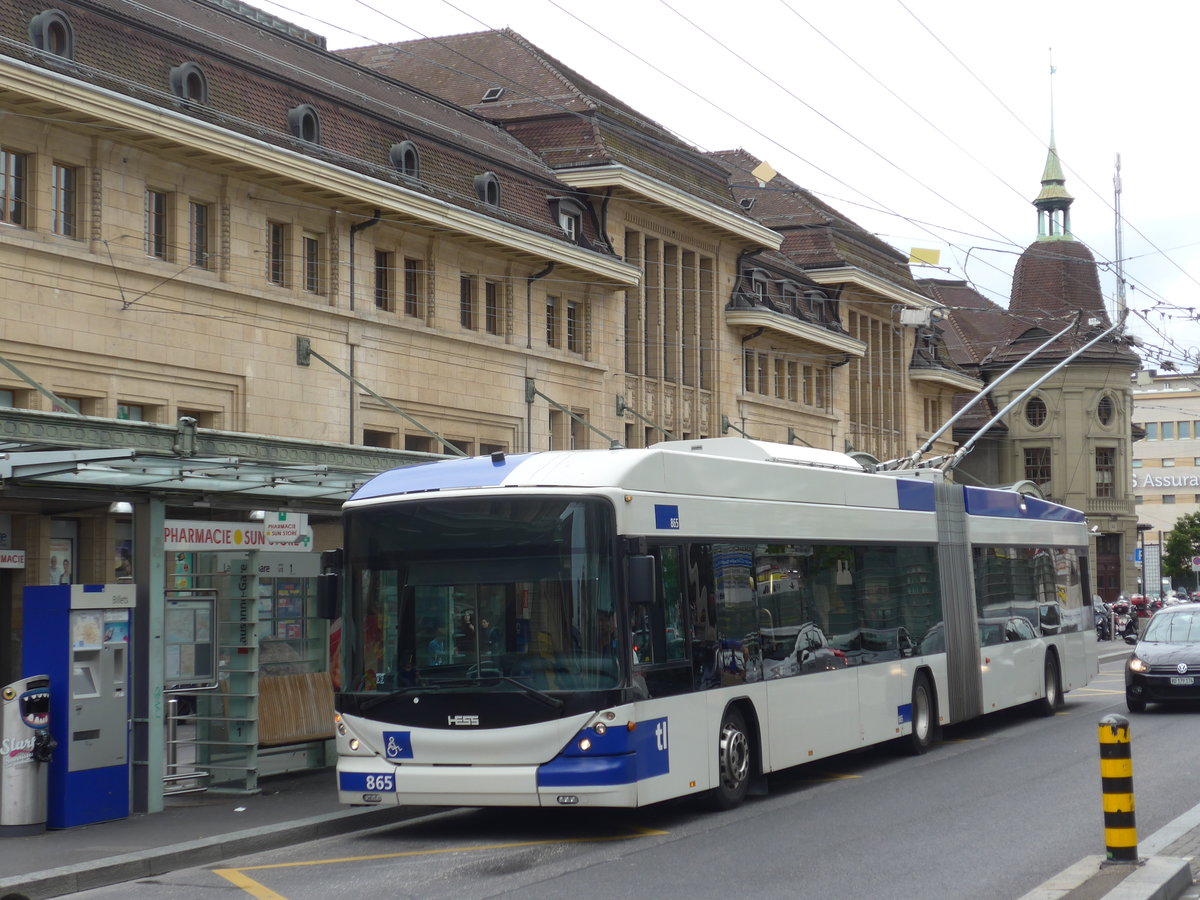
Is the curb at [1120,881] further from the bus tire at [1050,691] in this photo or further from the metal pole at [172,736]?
the bus tire at [1050,691]

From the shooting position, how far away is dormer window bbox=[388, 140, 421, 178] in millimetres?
30422

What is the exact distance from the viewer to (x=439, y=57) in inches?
1747

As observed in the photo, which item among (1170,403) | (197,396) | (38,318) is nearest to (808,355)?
(197,396)

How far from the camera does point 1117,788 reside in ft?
31.4

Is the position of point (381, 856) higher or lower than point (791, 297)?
lower

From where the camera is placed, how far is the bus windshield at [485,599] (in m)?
12.1

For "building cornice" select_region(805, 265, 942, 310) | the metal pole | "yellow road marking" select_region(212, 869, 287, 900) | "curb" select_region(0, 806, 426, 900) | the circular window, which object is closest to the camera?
"yellow road marking" select_region(212, 869, 287, 900)

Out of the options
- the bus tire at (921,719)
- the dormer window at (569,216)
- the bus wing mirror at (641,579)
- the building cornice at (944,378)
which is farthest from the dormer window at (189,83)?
the building cornice at (944,378)

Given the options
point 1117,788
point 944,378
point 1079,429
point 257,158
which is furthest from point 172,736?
point 1079,429

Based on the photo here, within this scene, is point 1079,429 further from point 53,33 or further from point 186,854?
point 186,854

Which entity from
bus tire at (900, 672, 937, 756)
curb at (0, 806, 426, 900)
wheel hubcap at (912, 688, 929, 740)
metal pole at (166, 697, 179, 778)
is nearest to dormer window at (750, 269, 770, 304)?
bus tire at (900, 672, 937, 756)

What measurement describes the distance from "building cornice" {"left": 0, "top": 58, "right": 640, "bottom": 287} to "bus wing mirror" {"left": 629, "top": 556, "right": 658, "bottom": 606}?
13.7 metres

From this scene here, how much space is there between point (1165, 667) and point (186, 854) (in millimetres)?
15149

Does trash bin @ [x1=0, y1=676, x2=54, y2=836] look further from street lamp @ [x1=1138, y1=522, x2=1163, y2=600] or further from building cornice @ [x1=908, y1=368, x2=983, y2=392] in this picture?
street lamp @ [x1=1138, y1=522, x2=1163, y2=600]
